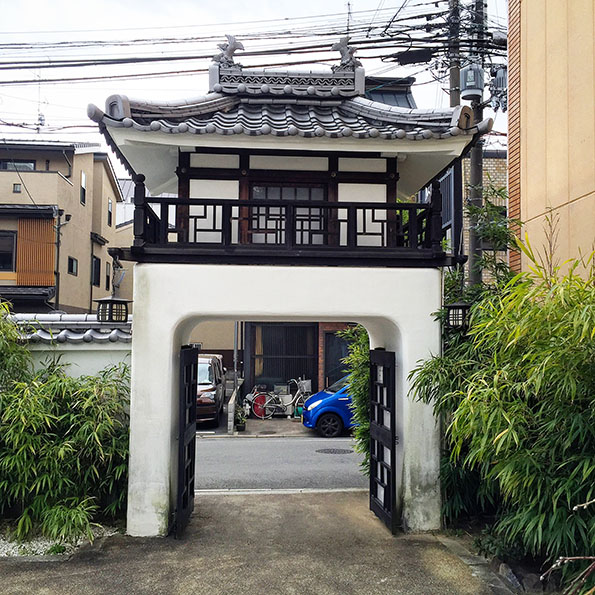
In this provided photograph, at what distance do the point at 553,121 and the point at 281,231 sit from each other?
3.98 meters

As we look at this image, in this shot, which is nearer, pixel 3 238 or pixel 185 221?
pixel 185 221

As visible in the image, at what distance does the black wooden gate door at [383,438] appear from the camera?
24.0ft

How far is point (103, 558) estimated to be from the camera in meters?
6.41

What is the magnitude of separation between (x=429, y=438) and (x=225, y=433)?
32.5ft

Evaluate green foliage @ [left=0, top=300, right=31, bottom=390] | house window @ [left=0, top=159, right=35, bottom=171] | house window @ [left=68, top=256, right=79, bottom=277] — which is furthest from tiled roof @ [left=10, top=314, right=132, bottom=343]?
house window @ [left=0, top=159, right=35, bottom=171]

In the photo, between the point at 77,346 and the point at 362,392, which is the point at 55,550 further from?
the point at 362,392

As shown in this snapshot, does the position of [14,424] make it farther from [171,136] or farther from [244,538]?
[171,136]

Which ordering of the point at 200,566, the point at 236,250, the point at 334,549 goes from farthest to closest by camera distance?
the point at 236,250 < the point at 334,549 < the point at 200,566

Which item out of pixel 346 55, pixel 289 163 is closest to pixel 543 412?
pixel 289 163

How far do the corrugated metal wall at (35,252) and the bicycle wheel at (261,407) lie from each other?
392 inches

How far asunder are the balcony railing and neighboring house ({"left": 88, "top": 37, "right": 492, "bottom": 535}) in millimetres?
21

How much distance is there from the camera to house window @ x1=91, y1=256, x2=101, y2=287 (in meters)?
26.6

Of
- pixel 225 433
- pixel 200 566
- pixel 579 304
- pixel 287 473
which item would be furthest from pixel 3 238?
pixel 579 304

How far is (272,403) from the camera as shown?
1850 cm
